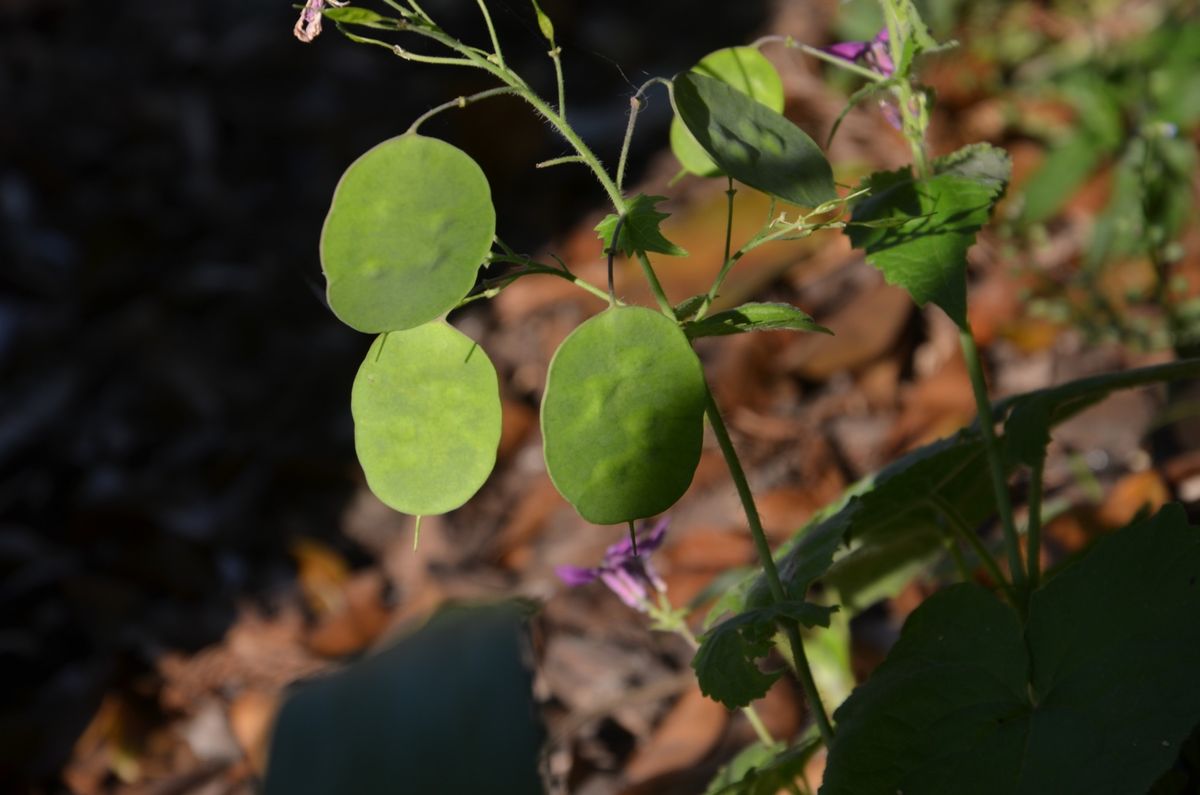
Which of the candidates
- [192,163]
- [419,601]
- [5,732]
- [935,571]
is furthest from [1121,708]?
[192,163]

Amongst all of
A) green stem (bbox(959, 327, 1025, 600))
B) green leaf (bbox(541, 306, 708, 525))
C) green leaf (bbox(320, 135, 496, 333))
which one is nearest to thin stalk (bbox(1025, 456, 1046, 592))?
green stem (bbox(959, 327, 1025, 600))

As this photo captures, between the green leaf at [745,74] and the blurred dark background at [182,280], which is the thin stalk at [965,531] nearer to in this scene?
the green leaf at [745,74]

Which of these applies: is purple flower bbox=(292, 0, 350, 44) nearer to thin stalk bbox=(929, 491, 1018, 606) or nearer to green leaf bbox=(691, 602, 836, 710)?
green leaf bbox=(691, 602, 836, 710)

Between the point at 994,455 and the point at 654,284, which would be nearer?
the point at 654,284

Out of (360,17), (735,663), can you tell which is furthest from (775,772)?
(360,17)

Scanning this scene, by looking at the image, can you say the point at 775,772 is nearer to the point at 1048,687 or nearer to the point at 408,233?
the point at 1048,687

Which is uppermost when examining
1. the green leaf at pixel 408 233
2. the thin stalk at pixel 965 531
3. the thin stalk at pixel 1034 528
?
the green leaf at pixel 408 233

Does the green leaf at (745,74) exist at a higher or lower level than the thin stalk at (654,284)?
higher

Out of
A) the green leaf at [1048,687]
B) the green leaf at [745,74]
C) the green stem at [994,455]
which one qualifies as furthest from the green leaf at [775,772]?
the green leaf at [745,74]
